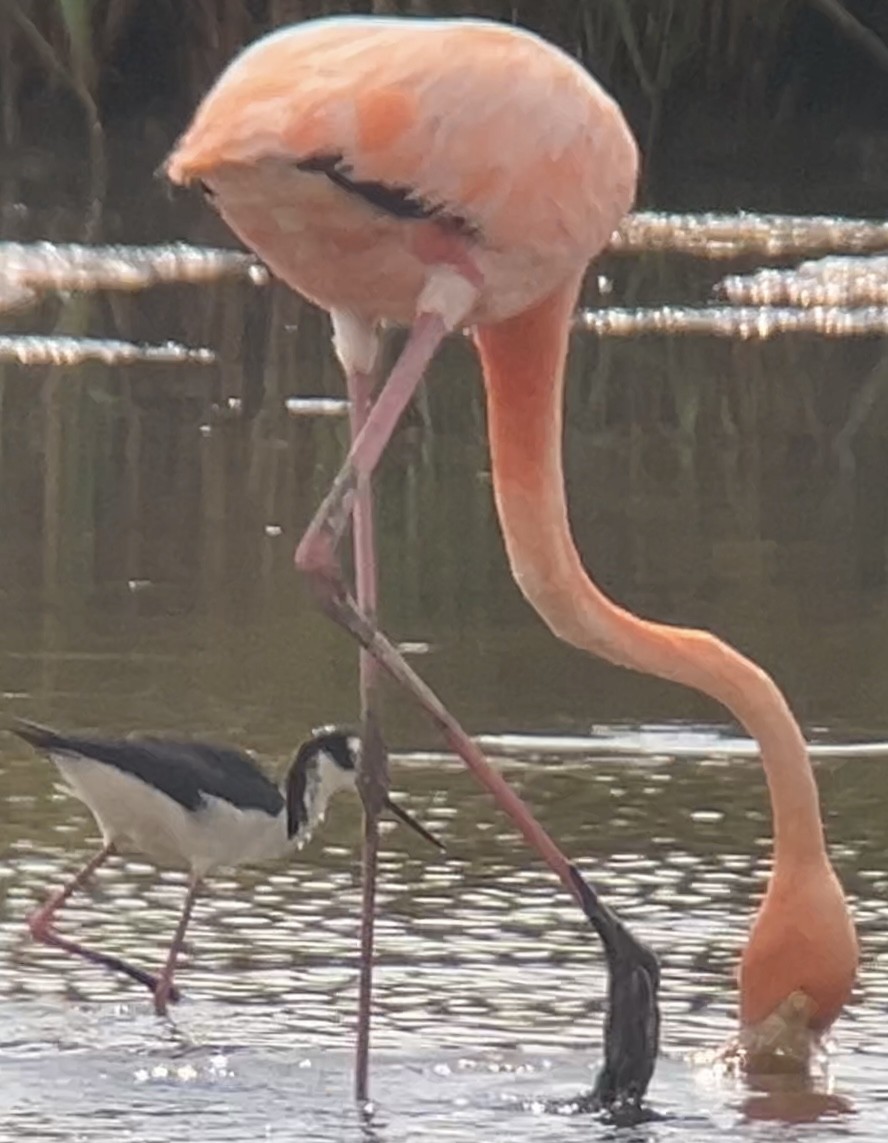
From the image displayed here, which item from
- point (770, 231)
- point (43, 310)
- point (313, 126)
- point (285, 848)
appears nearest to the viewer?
point (313, 126)

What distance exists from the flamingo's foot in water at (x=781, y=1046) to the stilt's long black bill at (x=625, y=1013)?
0.18m

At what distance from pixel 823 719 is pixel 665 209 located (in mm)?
14804

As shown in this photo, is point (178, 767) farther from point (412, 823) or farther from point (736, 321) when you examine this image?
point (736, 321)

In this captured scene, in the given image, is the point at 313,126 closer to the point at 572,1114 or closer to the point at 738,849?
the point at 572,1114

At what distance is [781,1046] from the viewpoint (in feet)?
21.8

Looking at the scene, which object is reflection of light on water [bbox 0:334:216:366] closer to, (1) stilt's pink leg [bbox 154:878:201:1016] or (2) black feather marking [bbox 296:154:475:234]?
(1) stilt's pink leg [bbox 154:878:201:1016]

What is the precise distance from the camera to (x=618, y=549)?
443 inches

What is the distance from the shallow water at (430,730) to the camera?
656 centimetres

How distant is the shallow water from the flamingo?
36cm

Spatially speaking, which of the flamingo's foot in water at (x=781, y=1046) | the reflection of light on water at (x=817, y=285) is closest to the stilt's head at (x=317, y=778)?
the flamingo's foot in water at (x=781, y=1046)

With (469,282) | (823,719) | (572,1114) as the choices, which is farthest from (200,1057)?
(823,719)

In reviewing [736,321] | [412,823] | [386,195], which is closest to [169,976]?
[412,823]

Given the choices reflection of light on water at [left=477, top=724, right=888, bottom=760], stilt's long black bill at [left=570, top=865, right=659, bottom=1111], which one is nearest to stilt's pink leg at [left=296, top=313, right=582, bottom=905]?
stilt's long black bill at [left=570, top=865, right=659, bottom=1111]

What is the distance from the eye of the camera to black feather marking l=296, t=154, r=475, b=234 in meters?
6.04
